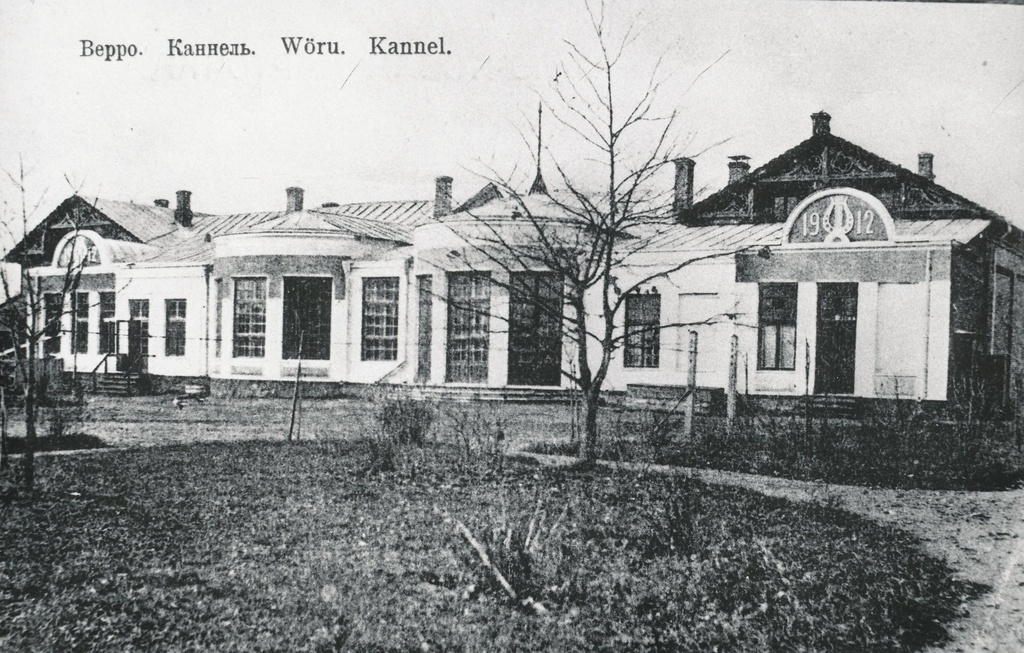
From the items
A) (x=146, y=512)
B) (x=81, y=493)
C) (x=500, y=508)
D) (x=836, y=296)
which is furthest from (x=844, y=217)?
(x=81, y=493)

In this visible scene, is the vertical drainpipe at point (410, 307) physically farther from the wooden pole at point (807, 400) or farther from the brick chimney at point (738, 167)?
the brick chimney at point (738, 167)

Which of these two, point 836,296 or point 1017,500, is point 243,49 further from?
point 1017,500

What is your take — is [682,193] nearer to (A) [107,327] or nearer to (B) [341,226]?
(B) [341,226]

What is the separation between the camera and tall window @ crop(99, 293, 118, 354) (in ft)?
50.1

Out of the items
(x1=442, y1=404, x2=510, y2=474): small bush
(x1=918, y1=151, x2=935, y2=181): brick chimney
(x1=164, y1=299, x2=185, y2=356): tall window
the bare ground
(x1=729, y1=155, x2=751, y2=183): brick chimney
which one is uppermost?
(x1=729, y1=155, x2=751, y2=183): brick chimney

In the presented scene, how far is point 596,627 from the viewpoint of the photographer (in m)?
4.35

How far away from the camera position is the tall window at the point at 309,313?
533 inches

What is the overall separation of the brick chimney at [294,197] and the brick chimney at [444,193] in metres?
1.24

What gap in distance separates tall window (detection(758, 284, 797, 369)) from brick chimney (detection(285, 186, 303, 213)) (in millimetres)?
4589

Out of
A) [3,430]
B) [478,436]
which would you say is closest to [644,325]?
[478,436]

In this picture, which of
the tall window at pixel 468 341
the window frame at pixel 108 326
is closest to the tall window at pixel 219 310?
the window frame at pixel 108 326

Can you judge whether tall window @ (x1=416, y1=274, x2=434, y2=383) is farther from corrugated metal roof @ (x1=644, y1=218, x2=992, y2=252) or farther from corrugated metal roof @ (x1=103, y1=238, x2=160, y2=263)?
corrugated metal roof @ (x1=103, y1=238, x2=160, y2=263)

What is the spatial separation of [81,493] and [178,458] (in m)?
1.62

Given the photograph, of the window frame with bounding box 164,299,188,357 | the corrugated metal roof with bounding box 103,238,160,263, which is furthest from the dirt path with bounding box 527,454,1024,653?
the window frame with bounding box 164,299,188,357
